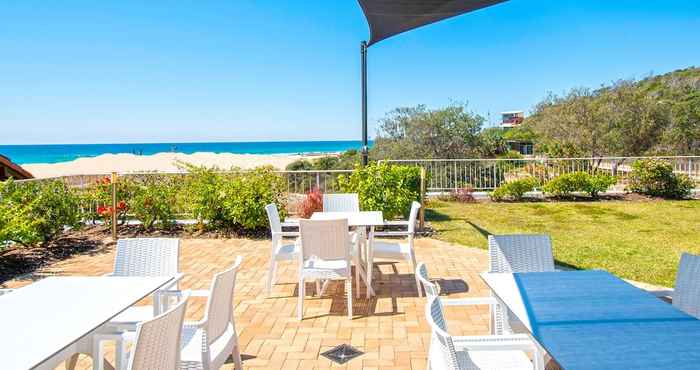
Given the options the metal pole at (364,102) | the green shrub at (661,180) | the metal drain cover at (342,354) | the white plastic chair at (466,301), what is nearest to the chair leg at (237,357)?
the metal drain cover at (342,354)

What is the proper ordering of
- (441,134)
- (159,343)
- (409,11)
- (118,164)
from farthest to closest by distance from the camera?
(118,164), (441,134), (409,11), (159,343)

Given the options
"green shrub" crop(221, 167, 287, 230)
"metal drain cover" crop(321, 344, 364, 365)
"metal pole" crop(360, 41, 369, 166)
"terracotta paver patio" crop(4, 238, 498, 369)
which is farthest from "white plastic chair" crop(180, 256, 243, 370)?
"metal pole" crop(360, 41, 369, 166)

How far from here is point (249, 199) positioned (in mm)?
7340

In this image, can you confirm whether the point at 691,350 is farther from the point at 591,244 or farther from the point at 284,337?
the point at 591,244

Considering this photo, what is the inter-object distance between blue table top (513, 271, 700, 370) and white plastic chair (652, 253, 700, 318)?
27 cm

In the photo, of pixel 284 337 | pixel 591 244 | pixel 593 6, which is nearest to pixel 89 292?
pixel 284 337

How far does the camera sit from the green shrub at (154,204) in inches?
301

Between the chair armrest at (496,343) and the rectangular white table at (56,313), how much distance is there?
146 centimetres

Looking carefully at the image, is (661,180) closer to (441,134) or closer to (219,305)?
(441,134)

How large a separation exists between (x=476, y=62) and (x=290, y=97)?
21.6 meters

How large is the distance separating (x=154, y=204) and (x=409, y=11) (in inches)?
195

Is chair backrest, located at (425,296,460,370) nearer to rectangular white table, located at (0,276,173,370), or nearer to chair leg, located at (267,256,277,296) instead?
rectangular white table, located at (0,276,173,370)

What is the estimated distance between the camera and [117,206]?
7.68m

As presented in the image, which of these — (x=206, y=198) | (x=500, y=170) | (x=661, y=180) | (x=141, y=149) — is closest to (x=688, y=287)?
(x=206, y=198)
